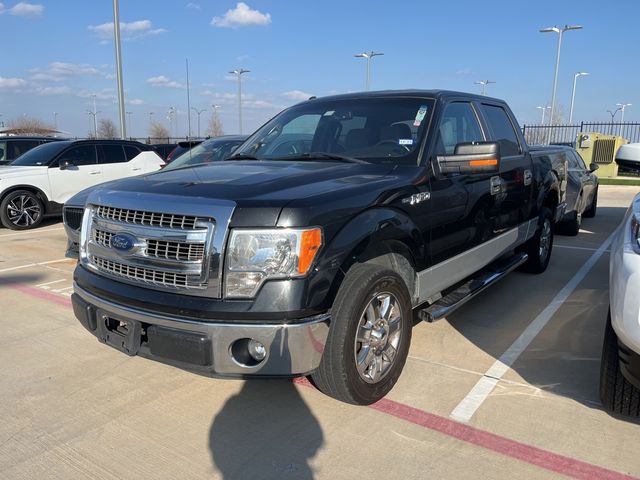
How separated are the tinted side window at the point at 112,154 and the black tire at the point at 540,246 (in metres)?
8.61

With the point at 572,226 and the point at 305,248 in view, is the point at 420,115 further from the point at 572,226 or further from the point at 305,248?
the point at 572,226

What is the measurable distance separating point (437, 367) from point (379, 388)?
0.74 meters

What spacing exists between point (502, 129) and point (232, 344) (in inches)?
146

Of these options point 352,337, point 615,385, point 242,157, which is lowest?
point 615,385

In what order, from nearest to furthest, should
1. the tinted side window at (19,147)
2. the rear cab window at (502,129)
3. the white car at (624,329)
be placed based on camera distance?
the white car at (624,329), the rear cab window at (502,129), the tinted side window at (19,147)

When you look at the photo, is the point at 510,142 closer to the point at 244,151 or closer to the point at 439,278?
the point at 439,278

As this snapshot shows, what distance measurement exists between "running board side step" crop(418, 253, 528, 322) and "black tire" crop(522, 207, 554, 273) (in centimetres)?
58

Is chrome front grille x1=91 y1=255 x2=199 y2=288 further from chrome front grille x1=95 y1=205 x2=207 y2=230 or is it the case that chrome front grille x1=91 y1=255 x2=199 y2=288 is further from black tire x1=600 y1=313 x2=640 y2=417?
black tire x1=600 y1=313 x2=640 y2=417

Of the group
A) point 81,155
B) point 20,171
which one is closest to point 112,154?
point 81,155

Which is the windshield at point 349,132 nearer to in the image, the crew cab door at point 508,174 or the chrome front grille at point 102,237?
the crew cab door at point 508,174

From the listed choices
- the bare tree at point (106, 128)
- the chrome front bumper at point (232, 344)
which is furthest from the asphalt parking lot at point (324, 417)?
the bare tree at point (106, 128)

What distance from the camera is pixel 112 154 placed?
1123 centimetres

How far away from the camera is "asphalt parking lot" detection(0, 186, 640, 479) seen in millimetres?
2611

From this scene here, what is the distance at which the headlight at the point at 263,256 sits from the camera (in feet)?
8.49
